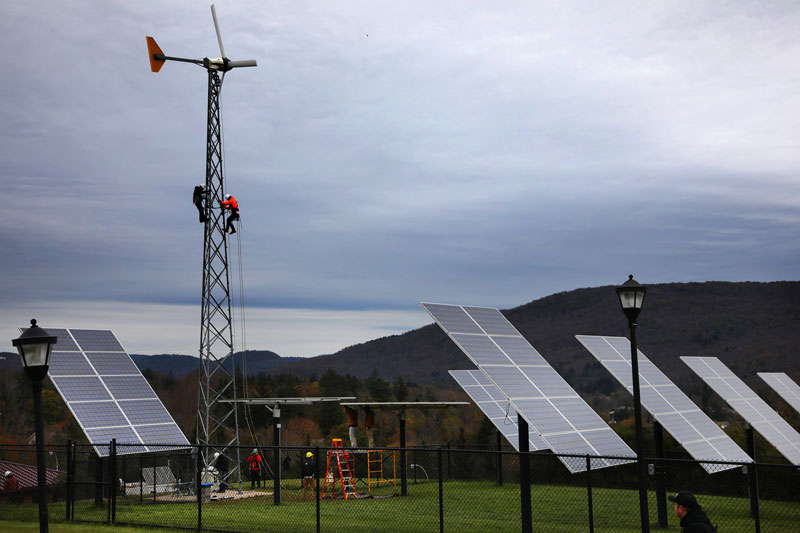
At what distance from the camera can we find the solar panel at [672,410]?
70.5 ft

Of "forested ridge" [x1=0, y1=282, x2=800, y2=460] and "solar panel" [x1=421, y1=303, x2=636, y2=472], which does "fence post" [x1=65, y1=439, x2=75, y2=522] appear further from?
"forested ridge" [x1=0, y1=282, x2=800, y2=460]

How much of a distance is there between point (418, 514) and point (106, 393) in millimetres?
10656

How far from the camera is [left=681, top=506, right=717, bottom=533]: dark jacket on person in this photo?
30.3 feet

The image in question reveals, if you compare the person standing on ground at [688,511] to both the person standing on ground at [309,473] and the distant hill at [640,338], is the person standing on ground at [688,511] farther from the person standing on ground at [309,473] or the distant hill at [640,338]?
the distant hill at [640,338]

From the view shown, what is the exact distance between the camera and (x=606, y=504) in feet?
86.3

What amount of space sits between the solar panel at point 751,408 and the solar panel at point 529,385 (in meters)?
5.95

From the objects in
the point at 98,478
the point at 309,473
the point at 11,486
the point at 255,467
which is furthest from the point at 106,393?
the point at 255,467

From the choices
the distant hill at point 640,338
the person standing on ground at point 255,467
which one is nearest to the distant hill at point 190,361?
the distant hill at point 640,338

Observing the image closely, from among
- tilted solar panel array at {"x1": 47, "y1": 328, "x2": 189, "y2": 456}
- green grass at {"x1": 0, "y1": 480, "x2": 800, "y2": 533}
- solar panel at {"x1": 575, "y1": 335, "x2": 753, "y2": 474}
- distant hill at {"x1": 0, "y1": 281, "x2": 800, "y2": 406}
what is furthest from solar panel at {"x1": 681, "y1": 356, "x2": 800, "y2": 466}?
distant hill at {"x1": 0, "y1": 281, "x2": 800, "y2": 406}

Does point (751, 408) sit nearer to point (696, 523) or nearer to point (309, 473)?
point (309, 473)

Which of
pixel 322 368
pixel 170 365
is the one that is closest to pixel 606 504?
pixel 322 368

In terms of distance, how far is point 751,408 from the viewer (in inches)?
1019

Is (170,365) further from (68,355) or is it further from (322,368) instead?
(68,355)

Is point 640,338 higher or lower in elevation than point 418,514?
higher
